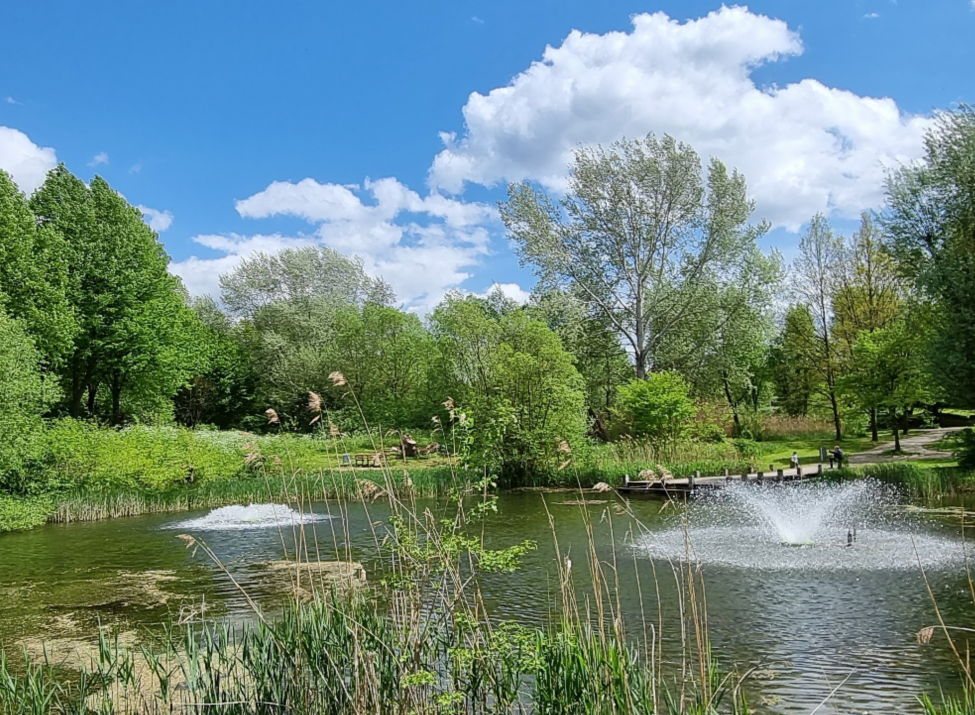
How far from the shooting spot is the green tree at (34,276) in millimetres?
24547

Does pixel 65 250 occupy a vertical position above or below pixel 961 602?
above

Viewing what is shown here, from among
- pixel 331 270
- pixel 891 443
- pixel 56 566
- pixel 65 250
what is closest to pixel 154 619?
pixel 56 566

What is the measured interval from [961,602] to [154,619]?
10814mm

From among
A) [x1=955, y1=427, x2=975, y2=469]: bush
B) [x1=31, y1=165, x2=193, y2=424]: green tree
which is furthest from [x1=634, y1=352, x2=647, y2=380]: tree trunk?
[x1=31, y1=165, x2=193, y2=424]: green tree

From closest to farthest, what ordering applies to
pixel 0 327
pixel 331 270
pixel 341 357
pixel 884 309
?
pixel 0 327, pixel 884 309, pixel 341 357, pixel 331 270

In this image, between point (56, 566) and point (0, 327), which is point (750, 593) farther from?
point (0, 327)

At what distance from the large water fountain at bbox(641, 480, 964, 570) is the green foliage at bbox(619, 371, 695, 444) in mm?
6939

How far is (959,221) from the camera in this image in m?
22.8

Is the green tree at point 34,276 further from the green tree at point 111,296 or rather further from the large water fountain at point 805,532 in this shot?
the large water fountain at point 805,532

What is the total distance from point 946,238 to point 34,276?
1186 inches

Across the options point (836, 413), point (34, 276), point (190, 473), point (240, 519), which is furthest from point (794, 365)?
point (34, 276)

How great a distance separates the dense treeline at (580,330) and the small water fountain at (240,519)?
388 cm

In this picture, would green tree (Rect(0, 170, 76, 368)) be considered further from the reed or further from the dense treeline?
the reed

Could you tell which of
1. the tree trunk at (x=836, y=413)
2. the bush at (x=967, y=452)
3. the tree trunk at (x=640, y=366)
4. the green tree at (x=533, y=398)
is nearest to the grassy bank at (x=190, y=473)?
the green tree at (x=533, y=398)
